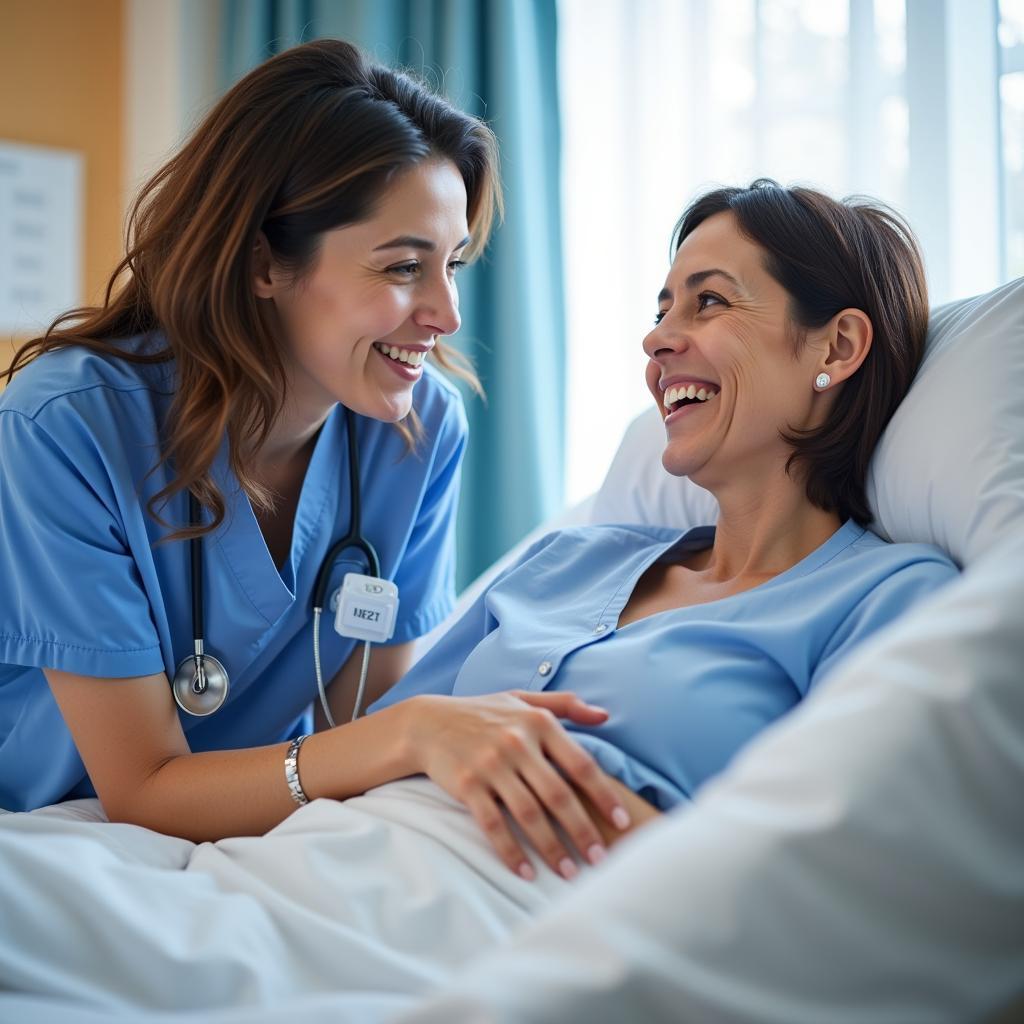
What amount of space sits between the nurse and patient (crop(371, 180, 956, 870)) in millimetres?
175

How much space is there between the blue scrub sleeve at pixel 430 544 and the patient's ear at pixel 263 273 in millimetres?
349

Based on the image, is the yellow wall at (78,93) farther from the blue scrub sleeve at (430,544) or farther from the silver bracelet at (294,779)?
the silver bracelet at (294,779)

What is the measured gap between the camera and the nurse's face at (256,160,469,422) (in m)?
1.44

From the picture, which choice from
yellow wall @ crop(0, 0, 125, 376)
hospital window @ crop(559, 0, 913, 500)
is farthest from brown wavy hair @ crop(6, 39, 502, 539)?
yellow wall @ crop(0, 0, 125, 376)

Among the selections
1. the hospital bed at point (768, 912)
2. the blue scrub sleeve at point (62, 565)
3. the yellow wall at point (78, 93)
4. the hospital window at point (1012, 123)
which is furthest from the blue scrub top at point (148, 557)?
the yellow wall at point (78, 93)

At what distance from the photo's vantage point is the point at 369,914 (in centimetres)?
93

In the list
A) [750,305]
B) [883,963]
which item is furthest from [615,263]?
[883,963]

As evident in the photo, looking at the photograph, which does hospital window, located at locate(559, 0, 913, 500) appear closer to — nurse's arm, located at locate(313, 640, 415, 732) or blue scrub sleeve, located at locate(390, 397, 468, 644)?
blue scrub sleeve, located at locate(390, 397, 468, 644)

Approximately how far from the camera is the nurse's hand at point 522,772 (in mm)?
1001

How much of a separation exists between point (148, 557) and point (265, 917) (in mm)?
573

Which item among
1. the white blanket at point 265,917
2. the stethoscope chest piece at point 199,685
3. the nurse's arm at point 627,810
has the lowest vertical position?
the white blanket at point 265,917

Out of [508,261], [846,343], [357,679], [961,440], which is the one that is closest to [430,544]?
[357,679]

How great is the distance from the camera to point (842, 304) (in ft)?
4.50

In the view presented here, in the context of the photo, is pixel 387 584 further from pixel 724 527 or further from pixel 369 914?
pixel 369 914
